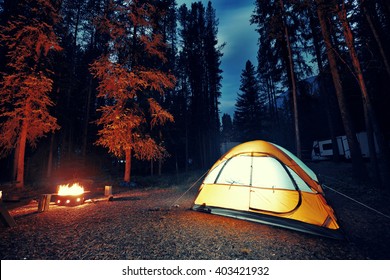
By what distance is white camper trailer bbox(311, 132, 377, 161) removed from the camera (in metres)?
20.4

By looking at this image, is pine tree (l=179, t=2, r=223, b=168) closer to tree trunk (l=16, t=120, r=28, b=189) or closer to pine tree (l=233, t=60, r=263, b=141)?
pine tree (l=233, t=60, r=263, b=141)

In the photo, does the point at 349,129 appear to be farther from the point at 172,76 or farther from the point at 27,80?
the point at 27,80

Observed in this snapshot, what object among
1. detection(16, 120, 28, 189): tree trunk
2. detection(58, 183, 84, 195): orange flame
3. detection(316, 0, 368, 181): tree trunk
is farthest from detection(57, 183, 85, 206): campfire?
detection(316, 0, 368, 181): tree trunk

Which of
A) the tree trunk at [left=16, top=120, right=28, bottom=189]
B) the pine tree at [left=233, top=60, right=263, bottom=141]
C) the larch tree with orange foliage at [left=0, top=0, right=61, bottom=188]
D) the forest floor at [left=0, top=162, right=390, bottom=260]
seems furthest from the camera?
the pine tree at [left=233, top=60, right=263, bottom=141]

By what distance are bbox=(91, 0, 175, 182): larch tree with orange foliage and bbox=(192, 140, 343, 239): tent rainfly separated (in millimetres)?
6343

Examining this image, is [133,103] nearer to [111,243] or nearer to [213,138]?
[111,243]

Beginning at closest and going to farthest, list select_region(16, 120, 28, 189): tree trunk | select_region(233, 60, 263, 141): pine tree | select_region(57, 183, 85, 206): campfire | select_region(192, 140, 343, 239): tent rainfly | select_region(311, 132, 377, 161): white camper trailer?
select_region(192, 140, 343, 239): tent rainfly < select_region(57, 183, 85, 206): campfire < select_region(16, 120, 28, 189): tree trunk < select_region(311, 132, 377, 161): white camper trailer < select_region(233, 60, 263, 141): pine tree

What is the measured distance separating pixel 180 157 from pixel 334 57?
67.0 feet

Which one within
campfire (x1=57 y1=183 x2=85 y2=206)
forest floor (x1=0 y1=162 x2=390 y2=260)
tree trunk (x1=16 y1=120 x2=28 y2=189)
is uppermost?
tree trunk (x1=16 y1=120 x2=28 y2=189)

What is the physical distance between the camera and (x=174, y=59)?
2295cm

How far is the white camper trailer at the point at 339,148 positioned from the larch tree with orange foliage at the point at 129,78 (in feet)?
72.7

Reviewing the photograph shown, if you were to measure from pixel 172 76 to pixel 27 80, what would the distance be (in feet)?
28.2

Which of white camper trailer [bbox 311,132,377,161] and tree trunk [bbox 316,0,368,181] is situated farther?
white camper trailer [bbox 311,132,377,161]

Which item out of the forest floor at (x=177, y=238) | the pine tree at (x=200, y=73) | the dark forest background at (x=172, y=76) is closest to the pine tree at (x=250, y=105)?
the dark forest background at (x=172, y=76)
